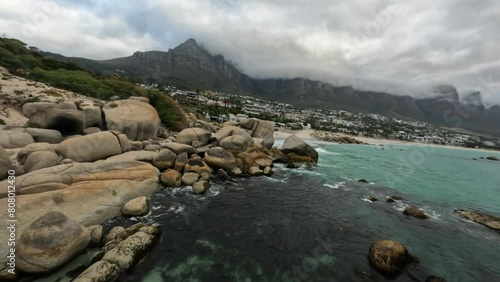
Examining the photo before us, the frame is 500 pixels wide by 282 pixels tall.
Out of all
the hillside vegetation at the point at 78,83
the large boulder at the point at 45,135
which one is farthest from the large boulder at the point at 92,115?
the hillside vegetation at the point at 78,83

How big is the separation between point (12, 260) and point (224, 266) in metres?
7.16

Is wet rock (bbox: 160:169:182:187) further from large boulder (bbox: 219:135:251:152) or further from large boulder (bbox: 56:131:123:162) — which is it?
large boulder (bbox: 219:135:251:152)

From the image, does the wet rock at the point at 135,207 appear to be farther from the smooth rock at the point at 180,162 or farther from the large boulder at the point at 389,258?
the large boulder at the point at 389,258

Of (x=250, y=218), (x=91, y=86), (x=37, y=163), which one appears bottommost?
(x=250, y=218)

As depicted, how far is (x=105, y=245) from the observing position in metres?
9.38

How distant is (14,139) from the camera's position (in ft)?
51.3

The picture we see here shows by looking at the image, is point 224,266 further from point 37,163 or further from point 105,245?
point 37,163

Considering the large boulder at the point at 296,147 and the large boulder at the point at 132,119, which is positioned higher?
the large boulder at the point at 132,119

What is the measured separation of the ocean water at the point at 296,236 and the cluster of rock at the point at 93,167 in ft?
5.14

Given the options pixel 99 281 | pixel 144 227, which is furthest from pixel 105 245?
pixel 99 281

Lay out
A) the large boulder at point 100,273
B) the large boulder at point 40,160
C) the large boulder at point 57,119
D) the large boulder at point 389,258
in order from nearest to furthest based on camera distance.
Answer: the large boulder at point 100,273, the large boulder at point 389,258, the large boulder at point 40,160, the large boulder at point 57,119

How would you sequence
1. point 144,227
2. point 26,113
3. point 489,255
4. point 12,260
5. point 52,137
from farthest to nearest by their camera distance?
point 26,113
point 52,137
point 489,255
point 144,227
point 12,260

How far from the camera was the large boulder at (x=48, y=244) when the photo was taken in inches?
307

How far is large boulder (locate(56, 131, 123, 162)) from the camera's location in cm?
1525
